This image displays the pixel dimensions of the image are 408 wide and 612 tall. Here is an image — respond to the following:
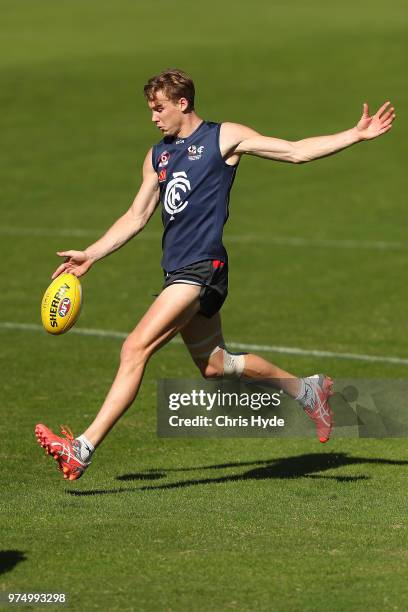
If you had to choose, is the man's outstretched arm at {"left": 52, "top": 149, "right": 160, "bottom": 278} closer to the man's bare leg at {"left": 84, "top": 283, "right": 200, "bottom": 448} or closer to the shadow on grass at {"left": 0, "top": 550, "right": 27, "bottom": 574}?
the man's bare leg at {"left": 84, "top": 283, "right": 200, "bottom": 448}

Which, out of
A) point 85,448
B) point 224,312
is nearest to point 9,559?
point 85,448

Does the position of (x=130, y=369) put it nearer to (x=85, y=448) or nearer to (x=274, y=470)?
(x=85, y=448)

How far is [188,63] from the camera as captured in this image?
4456cm

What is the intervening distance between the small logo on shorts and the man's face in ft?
4.66

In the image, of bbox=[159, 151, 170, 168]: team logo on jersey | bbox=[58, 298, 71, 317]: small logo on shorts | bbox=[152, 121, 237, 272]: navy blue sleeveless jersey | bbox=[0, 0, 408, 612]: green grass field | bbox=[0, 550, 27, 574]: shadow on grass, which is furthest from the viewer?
bbox=[58, 298, 71, 317]: small logo on shorts

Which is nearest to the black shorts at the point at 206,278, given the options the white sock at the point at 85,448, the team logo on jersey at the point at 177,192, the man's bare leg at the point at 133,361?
the man's bare leg at the point at 133,361

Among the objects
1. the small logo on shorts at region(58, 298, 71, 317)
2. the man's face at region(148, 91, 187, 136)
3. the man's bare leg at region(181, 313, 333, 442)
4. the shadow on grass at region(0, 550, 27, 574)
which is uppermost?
the man's face at region(148, 91, 187, 136)

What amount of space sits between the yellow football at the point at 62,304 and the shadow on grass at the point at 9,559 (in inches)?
100

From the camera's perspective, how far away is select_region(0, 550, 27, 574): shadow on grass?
7.12 m

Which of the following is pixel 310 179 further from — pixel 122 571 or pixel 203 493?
pixel 122 571

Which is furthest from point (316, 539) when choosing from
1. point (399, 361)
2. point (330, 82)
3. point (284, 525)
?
point (330, 82)

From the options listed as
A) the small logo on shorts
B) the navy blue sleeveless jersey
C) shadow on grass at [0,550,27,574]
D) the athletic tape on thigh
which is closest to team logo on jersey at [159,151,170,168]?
the navy blue sleeveless jersey

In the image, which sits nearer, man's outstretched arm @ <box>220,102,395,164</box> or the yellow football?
man's outstretched arm @ <box>220,102,395,164</box>

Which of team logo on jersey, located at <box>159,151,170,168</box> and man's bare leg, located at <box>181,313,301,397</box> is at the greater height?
team logo on jersey, located at <box>159,151,170,168</box>
